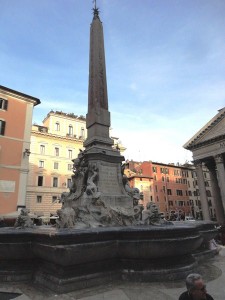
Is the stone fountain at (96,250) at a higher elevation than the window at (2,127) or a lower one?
lower

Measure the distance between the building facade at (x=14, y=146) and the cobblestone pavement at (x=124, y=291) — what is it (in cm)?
2077

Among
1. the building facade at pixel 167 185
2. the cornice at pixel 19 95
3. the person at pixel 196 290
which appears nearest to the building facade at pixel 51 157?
the cornice at pixel 19 95

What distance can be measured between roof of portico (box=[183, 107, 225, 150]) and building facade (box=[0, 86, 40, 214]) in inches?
872

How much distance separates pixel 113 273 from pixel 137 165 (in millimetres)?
52712

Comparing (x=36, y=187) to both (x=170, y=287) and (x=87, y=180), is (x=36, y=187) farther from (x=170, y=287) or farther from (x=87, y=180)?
(x=170, y=287)

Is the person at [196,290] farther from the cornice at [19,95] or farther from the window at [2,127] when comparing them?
the cornice at [19,95]

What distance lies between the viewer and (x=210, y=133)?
33562mm

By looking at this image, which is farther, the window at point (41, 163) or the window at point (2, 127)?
the window at point (41, 163)

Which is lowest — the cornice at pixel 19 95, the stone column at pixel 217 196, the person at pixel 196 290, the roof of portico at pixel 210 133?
the person at pixel 196 290

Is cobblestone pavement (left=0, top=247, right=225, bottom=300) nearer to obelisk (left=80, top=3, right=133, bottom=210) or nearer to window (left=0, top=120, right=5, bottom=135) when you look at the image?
obelisk (left=80, top=3, right=133, bottom=210)

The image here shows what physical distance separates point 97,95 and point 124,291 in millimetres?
7004

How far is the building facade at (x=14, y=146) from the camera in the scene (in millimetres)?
23734

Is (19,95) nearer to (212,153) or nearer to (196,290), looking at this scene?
(212,153)

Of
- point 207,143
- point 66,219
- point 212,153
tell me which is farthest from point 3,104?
point 212,153
